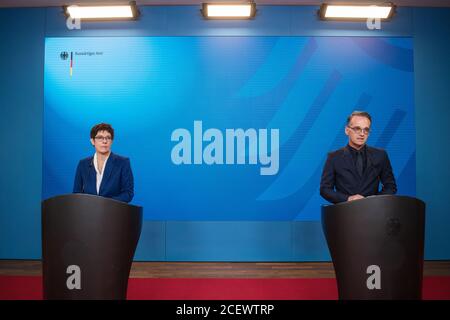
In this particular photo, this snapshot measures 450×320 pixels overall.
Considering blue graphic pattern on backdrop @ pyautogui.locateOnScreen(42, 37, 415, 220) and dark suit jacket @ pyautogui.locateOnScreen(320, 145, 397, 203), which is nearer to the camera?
dark suit jacket @ pyautogui.locateOnScreen(320, 145, 397, 203)

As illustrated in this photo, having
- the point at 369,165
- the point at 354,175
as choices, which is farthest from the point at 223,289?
the point at 369,165

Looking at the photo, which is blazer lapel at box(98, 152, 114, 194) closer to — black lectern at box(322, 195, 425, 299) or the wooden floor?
the wooden floor

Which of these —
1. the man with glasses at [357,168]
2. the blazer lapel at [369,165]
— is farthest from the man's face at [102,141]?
the blazer lapel at [369,165]

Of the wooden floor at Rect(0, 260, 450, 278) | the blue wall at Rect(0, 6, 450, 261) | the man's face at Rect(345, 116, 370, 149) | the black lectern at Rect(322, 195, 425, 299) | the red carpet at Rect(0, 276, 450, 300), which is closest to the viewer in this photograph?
the black lectern at Rect(322, 195, 425, 299)

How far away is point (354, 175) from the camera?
8.42 ft

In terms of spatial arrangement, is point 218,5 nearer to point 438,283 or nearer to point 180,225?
point 180,225

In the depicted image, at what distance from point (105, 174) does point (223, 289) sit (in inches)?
58.4

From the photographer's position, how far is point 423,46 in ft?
15.5

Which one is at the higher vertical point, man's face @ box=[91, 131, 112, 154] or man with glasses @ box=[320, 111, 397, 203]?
man's face @ box=[91, 131, 112, 154]

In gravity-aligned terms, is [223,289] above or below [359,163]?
below

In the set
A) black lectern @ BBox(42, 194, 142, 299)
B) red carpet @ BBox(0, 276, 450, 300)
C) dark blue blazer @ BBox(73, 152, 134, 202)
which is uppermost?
dark blue blazer @ BBox(73, 152, 134, 202)

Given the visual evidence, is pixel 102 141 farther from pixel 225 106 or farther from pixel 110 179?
pixel 225 106

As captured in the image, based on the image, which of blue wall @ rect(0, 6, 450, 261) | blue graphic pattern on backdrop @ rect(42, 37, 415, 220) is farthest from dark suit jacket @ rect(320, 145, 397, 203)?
blue wall @ rect(0, 6, 450, 261)

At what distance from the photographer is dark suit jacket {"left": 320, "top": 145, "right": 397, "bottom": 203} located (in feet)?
8.41
